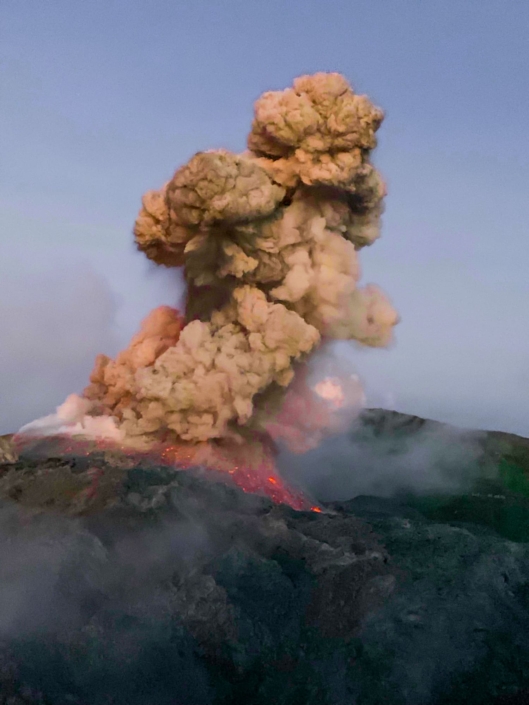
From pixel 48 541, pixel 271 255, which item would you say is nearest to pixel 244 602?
pixel 48 541

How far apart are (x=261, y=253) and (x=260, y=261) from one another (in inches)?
12.0

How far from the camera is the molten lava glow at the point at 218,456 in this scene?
2852 cm

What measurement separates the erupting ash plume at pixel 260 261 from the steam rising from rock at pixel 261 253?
5cm

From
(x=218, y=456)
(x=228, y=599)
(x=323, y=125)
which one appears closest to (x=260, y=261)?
(x=323, y=125)

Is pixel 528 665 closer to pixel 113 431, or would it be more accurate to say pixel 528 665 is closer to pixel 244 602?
pixel 244 602

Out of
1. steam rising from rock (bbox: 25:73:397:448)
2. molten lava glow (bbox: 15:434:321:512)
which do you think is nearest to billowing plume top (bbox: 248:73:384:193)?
steam rising from rock (bbox: 25:73:397:448)

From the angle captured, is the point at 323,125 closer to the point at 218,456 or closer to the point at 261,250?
the point at 261,250

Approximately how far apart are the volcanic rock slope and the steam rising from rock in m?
2.98

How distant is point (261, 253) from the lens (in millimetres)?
27672

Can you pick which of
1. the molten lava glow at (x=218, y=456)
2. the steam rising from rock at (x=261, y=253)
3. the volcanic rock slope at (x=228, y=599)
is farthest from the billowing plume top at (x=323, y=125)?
the volcanic rock slope at (x=228, y=599)

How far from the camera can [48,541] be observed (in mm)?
22906

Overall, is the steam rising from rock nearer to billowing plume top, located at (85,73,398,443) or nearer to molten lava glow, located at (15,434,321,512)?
billowing plume top, located at (85,73,398,443)

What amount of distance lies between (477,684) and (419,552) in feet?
23.1

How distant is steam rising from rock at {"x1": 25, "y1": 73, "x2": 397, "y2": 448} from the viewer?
2688cm
